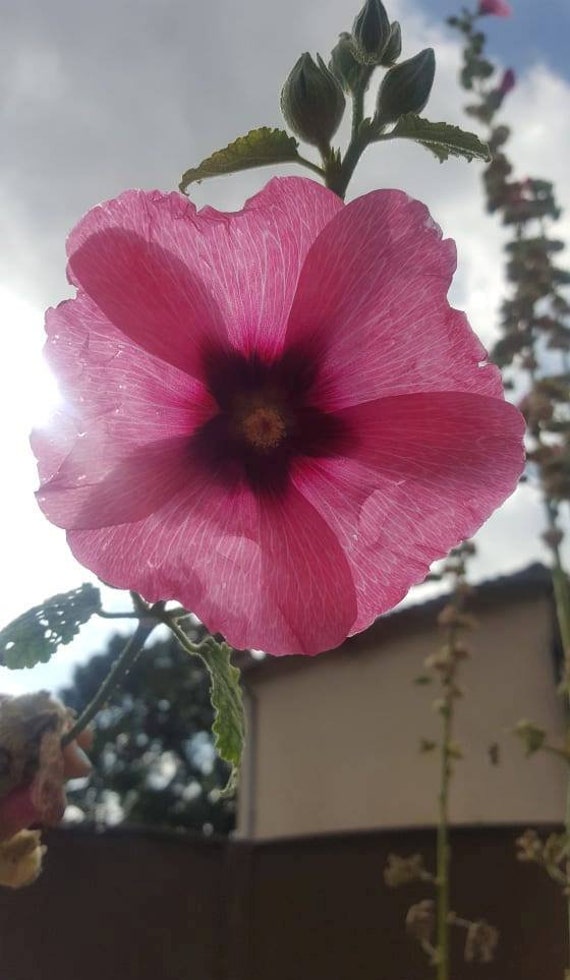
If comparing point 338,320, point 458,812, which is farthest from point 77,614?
point 458,812

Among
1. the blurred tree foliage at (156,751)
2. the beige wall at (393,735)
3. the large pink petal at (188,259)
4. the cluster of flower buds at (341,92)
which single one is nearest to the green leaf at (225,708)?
the large pink petal at (188,259)

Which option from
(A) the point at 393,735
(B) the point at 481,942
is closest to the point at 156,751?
(A) the point at 393,735

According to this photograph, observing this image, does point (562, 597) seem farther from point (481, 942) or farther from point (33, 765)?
point (33, 765)

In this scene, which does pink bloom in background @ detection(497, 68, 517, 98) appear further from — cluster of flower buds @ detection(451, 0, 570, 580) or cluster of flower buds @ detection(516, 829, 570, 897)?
cluster of flower buds @ detection(516, 829, 570, 897)

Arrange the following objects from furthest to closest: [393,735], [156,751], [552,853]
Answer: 1. [156,751]
2. [393,735]
3. [552,853]

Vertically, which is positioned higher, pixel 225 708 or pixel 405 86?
pixel 405 86

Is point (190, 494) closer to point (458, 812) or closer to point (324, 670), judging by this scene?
point (458, 812)

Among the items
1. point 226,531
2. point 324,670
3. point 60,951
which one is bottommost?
point 60,951
